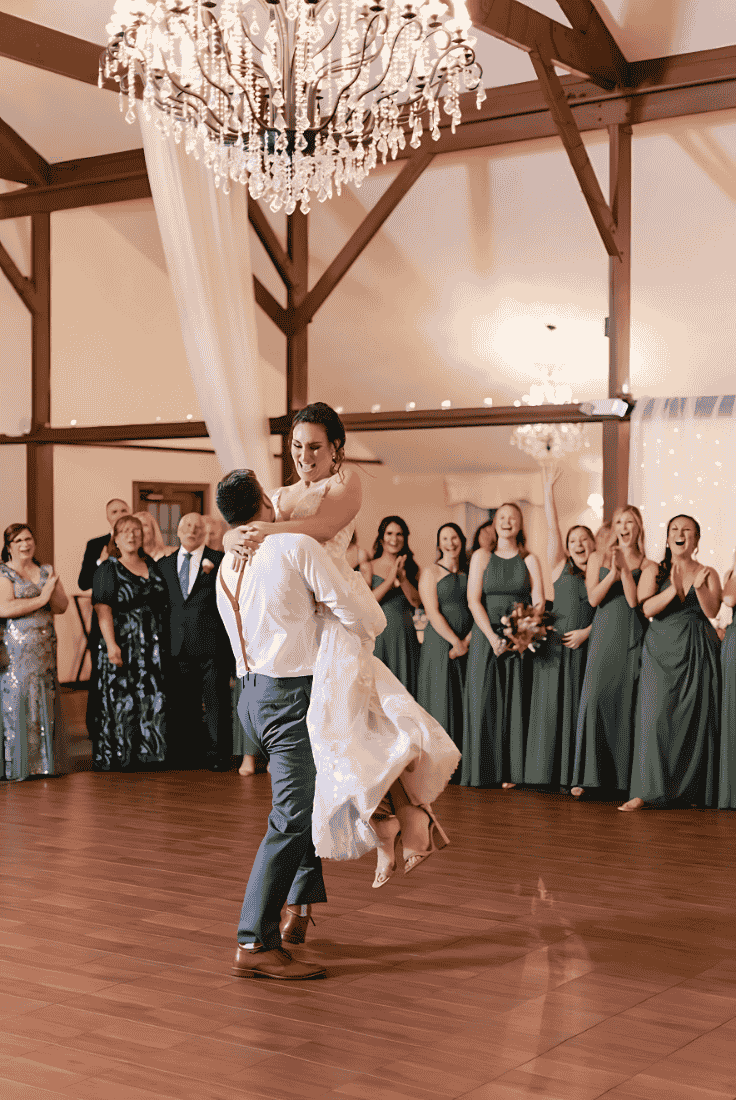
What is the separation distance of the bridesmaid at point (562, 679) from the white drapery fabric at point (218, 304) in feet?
6.10

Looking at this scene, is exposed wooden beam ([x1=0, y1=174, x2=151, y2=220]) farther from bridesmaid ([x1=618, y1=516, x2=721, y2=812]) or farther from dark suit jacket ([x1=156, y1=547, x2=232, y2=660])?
bridesmaid ([x1=618, y1=516, x2=721, y2=812])

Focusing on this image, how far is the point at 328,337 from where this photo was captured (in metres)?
9.34

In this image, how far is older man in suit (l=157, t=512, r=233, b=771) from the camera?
24.4 ft

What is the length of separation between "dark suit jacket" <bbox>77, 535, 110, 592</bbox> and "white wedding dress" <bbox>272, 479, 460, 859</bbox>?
4392 millimetres

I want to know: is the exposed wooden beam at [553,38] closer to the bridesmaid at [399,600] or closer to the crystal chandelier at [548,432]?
the crystal chandelier at [548,432]

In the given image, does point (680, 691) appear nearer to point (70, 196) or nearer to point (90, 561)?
point (90, 561)

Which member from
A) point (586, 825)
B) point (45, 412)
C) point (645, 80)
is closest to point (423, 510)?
point (45, 412)

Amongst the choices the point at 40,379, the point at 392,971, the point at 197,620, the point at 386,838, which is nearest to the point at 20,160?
the point at 40,379

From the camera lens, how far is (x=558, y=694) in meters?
6.66

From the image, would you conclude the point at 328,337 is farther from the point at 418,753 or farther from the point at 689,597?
the point at 418,753

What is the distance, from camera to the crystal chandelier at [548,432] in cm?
819

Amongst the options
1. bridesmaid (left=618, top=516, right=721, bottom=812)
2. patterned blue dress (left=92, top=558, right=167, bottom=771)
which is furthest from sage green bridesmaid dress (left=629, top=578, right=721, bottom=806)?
patterned blue dress (left=92, top=558, right=167, bottom=771)

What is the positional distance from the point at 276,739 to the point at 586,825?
8.49 feet

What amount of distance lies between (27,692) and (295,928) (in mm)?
3525
